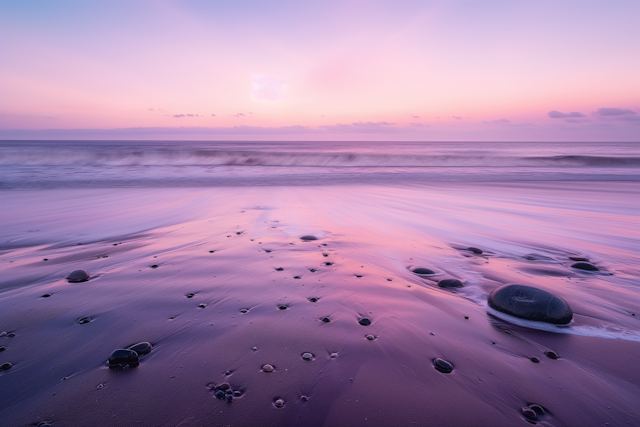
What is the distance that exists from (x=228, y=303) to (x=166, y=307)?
1.85ft

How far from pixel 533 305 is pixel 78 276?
186 inches

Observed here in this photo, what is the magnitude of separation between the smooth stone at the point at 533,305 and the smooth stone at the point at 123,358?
305cm

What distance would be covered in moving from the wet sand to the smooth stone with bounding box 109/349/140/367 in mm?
48

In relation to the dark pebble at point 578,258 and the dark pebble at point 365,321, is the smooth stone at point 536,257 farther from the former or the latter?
the dark pebble at point 365,321

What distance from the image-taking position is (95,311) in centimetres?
266

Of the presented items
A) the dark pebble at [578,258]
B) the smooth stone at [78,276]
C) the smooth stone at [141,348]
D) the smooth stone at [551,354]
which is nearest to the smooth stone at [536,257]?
the dark pebble at [578,258]

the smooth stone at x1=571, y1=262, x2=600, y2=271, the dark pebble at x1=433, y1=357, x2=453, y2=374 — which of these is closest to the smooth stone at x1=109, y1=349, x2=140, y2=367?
the dark pebble at x1=433, y1=357, x2=453, y2=374

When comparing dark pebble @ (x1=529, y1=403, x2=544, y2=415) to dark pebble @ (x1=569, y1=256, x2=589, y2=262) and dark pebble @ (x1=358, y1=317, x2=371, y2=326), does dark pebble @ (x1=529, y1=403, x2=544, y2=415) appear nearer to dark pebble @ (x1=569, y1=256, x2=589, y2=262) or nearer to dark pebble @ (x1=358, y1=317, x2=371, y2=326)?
dark pebble @ (x1=358, y1=317, x2=371, y2=326)

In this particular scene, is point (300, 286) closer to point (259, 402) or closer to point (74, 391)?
point (259, 402)

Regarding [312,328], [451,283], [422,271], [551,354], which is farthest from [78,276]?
[551,354]

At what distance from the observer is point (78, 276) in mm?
3311

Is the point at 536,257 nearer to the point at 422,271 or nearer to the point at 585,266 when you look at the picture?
the point at 585,266

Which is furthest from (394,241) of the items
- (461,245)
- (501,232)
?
(501,232)

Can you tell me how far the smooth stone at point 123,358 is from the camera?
200 cm
